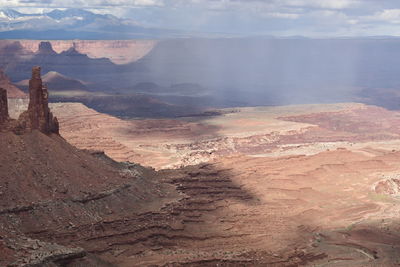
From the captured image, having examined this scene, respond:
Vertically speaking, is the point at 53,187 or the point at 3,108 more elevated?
the point at 3,108

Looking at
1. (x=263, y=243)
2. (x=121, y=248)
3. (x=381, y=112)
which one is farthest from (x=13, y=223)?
(x=381, y=112)

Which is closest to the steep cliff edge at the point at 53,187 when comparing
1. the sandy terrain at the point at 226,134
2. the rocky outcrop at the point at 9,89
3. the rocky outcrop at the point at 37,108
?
the rocky outcrop at the point at 37,108

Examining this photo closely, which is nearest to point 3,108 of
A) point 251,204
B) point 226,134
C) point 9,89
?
point 251,204

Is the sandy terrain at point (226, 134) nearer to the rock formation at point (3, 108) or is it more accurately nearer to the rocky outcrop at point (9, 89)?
the rocky outcrop at point (9, 89)

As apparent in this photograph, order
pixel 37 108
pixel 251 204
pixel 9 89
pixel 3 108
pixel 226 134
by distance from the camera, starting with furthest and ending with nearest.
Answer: pixel 9 89 < pixel 226 134 < pixel 251 204 < pixel 37 108 < pixel 3 108

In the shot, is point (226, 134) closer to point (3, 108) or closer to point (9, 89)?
point (9, 89)
